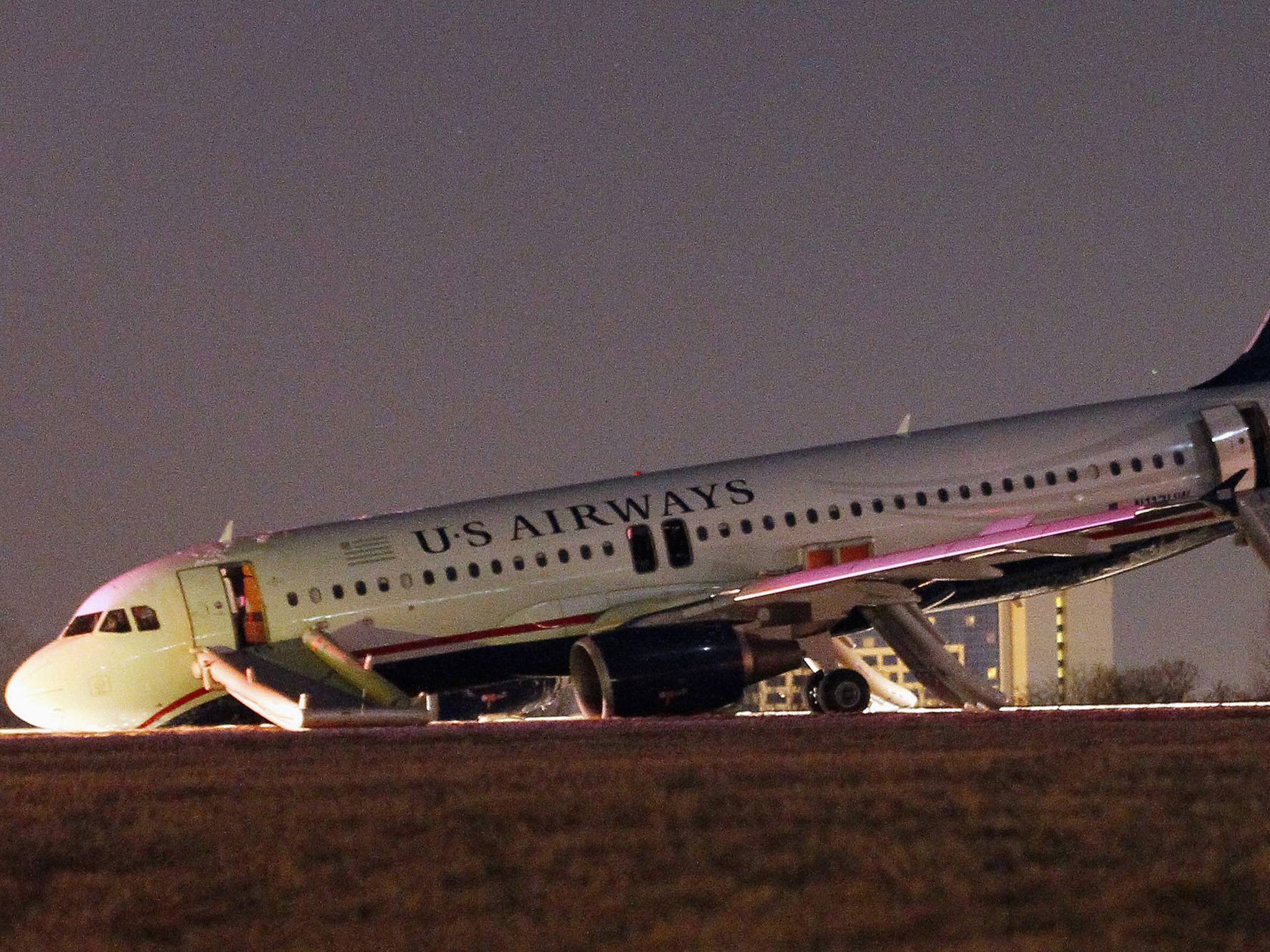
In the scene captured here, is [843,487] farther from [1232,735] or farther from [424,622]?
[1232,735]

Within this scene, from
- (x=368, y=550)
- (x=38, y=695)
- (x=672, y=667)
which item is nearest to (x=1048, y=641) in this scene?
(x=368, y=550)

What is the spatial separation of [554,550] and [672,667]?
3670 mm

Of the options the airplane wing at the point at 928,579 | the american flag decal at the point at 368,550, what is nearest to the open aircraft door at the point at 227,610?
the american flag decal at the point at 368,550

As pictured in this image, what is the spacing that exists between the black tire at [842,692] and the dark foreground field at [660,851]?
9823mm

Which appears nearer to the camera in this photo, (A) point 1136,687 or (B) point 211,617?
(B) point 211,617

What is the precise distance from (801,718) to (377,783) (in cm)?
1060

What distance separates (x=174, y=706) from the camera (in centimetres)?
2681

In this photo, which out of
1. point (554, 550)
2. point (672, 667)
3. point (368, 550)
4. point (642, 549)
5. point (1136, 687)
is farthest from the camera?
point (1136, 687)

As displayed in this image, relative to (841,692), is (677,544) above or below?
above

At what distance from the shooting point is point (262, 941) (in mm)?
7781

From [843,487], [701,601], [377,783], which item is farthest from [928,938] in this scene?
[843,487]

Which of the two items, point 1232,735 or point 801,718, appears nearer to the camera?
point 1232,735

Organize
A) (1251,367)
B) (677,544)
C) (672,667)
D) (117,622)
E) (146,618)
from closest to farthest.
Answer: (672,667) < (146,618) < (117,622) < (677,544) < (1251,367)

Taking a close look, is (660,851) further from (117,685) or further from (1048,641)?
(1048,641)
